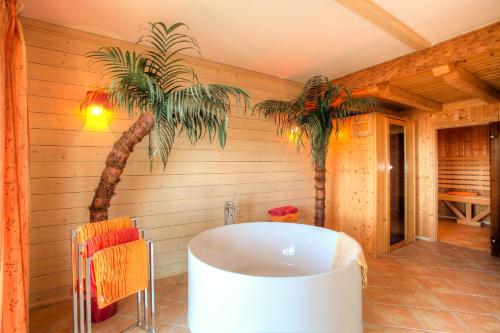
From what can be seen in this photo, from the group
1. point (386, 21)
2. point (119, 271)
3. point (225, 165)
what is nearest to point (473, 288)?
point (386, 21)

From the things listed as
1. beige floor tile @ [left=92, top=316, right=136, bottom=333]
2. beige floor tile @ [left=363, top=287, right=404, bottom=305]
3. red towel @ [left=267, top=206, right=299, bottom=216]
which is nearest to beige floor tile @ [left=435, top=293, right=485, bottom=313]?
beige floor tile @ [left=363, top=287, right=404, bottom=305]

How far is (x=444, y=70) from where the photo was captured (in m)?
2.59

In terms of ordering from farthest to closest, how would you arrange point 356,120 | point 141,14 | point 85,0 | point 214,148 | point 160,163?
point 356,120 → point 214,148 → point 160,163 → point 141,14 → point 85,0

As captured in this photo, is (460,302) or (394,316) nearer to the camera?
(394,316)

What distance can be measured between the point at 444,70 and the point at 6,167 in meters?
3.81

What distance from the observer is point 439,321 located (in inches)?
81.7

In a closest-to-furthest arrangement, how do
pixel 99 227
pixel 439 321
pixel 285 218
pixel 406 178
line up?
pixel 99 227 → pixel 439 321 → pixel 285 218 → pixel 406 178

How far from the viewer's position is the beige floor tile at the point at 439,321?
6.51ft

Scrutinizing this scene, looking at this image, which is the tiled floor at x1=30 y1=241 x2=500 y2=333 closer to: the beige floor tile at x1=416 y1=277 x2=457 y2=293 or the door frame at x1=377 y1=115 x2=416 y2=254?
the beige floor tile at x1=416 y1=277 x2=457 y2=293

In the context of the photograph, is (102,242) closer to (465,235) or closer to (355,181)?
(355,181)

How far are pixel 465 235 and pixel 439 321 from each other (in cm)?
343

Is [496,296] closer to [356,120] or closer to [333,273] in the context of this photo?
[333,273]

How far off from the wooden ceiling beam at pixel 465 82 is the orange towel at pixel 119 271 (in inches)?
130

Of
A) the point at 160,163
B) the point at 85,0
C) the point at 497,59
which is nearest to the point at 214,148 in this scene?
the point at 160,163
